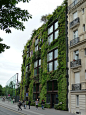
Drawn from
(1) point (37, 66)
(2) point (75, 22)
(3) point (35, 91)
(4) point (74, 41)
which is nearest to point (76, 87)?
(4) point (74, 41)

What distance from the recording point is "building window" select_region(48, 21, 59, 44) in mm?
33162

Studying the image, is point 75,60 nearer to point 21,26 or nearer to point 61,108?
point 61,108

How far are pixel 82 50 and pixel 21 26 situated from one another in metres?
16.7

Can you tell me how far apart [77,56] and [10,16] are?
18.8 meters

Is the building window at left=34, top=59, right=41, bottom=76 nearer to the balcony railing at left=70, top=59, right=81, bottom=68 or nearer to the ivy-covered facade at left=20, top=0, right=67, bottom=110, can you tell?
the ivy-covered facade at left=20, top=0, right=67, bottom=110

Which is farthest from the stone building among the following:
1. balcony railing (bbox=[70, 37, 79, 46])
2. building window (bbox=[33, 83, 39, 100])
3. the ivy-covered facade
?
building window (bbox=[33, 83, 39, 100])

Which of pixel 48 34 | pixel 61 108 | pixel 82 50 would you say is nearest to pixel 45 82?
pixel 61 108

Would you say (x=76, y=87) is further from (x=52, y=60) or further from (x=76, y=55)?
(x=52, y=60)

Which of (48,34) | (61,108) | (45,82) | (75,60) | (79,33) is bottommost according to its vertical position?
(61,108)

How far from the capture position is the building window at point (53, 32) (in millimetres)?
33162

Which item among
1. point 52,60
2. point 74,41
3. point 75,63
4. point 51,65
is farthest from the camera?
point 51,65

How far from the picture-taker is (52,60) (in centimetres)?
3306

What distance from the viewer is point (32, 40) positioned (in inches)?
1838

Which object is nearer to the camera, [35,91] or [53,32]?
[53,32]
